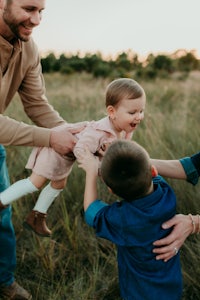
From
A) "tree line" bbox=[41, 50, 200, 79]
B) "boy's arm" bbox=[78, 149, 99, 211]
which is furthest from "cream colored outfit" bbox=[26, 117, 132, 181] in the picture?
"tree line" bbox=[41, 50, 200, 79]

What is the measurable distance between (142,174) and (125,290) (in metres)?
0.81

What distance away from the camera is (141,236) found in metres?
2.08

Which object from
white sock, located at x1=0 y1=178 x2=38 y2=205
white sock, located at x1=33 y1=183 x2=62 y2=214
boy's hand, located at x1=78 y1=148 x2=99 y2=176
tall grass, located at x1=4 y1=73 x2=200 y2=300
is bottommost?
tall grass, located at x1=4 y1=73 x2=200 y2=300

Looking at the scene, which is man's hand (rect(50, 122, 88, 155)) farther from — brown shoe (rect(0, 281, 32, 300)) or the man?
brown shoe (rect(0, 281, 32, 300))

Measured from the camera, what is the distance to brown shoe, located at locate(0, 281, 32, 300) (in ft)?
10.2

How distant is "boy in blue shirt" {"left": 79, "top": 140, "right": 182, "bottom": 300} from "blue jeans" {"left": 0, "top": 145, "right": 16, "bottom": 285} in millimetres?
999

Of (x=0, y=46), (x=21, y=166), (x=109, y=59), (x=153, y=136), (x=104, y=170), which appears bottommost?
(x=109, y=59)

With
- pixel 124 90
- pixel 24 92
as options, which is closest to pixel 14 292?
pixel 24 92

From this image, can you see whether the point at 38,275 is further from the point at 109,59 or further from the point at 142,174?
the point at 109,59

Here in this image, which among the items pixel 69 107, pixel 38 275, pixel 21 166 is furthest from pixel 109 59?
pixel 38 275

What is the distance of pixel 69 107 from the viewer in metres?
8.57

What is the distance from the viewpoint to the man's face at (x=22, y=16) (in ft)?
8.86

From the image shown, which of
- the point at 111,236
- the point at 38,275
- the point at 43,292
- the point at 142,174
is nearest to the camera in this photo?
the point at 142,174

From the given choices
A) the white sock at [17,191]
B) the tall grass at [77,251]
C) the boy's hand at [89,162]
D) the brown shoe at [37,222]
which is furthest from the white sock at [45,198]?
the boy's hand at [89,162]
